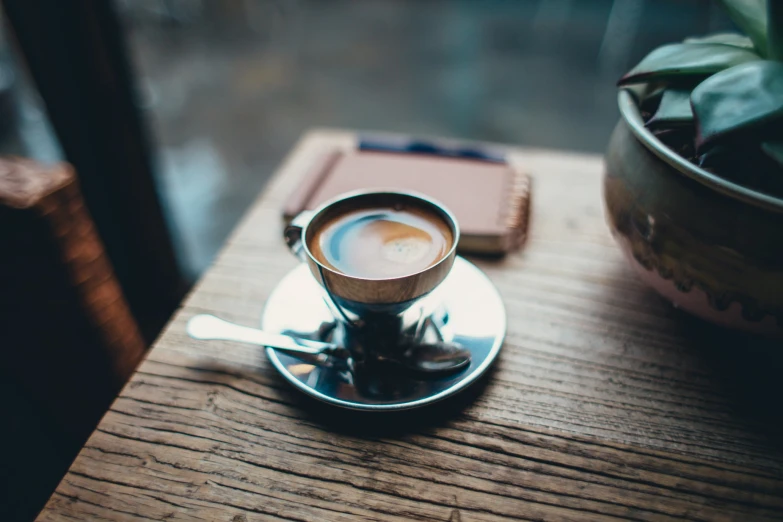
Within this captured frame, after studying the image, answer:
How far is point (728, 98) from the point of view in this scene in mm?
377

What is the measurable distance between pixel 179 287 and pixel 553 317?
115cm

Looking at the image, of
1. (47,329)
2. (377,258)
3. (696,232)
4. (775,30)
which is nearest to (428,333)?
(377,258)

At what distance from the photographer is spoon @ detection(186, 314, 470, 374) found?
1.51 ft

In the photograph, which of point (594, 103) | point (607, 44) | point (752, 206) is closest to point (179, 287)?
point (752, 206)

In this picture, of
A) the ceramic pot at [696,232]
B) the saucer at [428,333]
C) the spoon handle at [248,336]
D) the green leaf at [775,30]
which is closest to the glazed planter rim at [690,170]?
the ceramic pot at [696,232]

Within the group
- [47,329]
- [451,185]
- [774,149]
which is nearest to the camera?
[774,149]

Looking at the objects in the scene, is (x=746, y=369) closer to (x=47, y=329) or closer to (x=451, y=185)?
(x=451, y=185)

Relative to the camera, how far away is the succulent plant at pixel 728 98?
37 cm

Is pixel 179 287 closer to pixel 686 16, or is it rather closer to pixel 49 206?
pixel 49 206

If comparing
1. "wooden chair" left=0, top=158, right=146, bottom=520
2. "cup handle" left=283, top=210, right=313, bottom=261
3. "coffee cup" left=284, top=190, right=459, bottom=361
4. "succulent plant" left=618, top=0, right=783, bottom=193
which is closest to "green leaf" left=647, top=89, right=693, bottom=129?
"succulent plant" left=618, top=0, right=783, bottom=193

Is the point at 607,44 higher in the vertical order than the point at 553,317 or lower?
lower

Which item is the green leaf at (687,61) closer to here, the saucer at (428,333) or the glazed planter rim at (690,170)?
the glazed planter rim at (690,170)

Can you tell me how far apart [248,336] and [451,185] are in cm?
34

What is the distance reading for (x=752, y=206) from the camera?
0.37m
